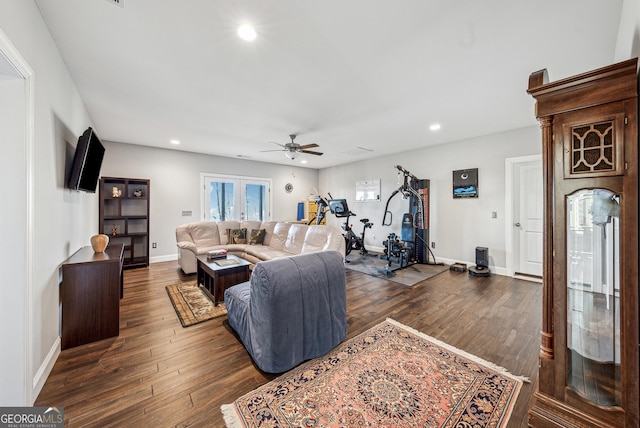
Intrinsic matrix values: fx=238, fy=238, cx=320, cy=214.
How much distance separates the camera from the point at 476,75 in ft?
8.30

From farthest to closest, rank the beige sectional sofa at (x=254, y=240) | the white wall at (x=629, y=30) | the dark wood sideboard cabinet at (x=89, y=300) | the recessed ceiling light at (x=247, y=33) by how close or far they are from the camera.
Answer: the beige sectional sofa at (x=254, y=240) < the dark wood sideboard cabinet at (x=89, y=300) < the recessed ceiling light at (x=247, y=33) < the white wall at (x=629, y=30)

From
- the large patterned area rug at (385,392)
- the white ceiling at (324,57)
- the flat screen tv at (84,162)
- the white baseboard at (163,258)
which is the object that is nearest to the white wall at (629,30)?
the white ceiling at (324,57)

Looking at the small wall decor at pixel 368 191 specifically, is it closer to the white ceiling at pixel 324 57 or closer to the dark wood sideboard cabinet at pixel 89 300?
the white ceiling at pixel 324 57

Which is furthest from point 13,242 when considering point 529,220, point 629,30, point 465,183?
point 529,220

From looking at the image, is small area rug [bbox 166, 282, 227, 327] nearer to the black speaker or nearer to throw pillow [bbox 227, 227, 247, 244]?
throw pillow [bbox 227, 227, 247, 244]

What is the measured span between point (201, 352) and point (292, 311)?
1.01 m

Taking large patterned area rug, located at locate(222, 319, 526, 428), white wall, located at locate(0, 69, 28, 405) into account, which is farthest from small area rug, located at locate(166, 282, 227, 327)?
large patterned area rug, located at locate(222, 319, 526, 428)

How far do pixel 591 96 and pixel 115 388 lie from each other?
11.2 ft

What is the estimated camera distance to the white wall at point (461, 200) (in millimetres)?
4473

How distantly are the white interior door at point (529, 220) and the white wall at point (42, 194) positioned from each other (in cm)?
614

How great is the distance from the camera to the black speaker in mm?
4590

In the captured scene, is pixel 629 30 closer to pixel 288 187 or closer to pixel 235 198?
pixel 235 198

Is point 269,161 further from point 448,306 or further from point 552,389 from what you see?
point 552,389

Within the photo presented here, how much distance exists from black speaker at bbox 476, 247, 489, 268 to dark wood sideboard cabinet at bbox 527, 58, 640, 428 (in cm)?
371
